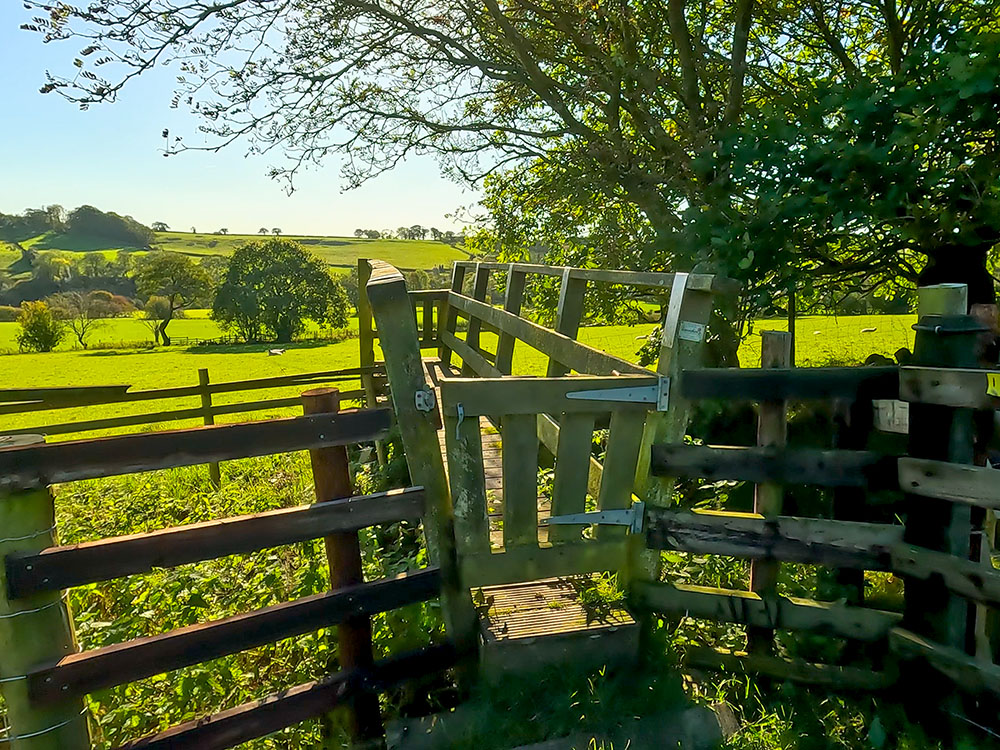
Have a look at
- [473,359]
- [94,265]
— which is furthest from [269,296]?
[94,265]

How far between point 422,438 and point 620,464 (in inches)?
39.7

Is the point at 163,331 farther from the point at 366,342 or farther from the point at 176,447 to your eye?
the point at 176,447

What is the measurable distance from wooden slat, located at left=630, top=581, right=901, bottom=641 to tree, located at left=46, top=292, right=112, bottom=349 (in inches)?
2289

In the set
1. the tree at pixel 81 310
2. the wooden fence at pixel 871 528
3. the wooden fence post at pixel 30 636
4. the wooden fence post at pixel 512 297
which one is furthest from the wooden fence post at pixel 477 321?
the tree at pixel 81 310

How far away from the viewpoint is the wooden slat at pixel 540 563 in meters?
2.87

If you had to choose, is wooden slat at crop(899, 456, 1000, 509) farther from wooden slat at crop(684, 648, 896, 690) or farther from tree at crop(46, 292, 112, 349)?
tree at crop(46, 292, 112, 349)

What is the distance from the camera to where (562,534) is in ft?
9.87

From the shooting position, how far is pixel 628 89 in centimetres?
617

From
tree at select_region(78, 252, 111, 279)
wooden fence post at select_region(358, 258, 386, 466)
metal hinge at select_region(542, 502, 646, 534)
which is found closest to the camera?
metal hinge at select_region(542, 502, 646, 534)

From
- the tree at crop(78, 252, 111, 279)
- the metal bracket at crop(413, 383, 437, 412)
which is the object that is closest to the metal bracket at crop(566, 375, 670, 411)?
the metal bracket at crop(413, 383, 437, 412)

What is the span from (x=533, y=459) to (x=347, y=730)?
1.51 m

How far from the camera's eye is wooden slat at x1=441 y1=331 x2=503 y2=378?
17.0 feet

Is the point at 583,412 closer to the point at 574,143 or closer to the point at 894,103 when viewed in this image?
the point at 894,103

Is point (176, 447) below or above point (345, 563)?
above
